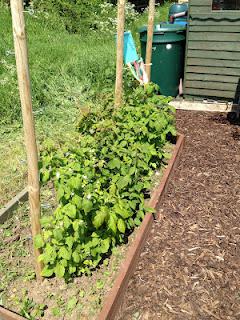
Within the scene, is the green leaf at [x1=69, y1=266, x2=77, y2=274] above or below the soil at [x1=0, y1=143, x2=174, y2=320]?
above

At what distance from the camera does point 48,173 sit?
2.58 meters

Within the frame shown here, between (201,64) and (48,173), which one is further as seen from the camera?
(201,64)

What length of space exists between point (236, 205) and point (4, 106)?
3441mm

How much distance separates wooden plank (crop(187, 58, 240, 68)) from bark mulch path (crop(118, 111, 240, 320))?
7.04 ft

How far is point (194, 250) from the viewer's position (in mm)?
3141

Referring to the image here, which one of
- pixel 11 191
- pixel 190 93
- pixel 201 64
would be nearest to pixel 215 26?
pixel 201 64

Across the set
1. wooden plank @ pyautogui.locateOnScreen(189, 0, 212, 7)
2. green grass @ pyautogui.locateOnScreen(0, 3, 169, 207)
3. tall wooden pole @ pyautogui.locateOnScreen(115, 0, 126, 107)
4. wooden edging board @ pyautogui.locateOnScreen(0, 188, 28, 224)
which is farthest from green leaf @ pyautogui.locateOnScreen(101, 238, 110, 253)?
wooden plank @ pyautogui.locateOnScreen(189, 0, 212, 7)

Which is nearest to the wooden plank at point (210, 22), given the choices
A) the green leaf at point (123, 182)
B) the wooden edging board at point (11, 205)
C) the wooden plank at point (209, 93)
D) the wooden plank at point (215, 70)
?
the wooden plank at point (215, 70)

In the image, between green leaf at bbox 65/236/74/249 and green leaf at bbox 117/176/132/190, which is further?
green leaf at bbox 117/176/132/190

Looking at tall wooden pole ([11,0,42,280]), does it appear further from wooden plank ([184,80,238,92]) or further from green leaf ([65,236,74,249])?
wooden plank ([184,80,238,92])

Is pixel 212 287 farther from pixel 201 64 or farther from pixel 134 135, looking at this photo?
pixel 201 64

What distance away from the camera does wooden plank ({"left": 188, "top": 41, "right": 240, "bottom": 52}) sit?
6.05 meters

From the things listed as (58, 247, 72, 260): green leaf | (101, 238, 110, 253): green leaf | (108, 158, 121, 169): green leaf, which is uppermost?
(108, 158, 121, 169): green leaf

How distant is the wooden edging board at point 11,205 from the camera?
3.28m
